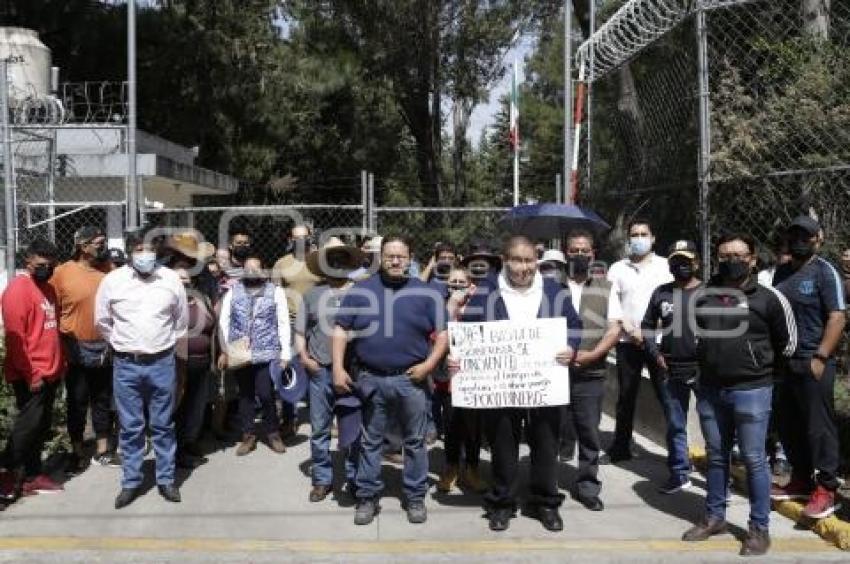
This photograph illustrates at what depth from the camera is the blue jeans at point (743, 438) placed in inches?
217

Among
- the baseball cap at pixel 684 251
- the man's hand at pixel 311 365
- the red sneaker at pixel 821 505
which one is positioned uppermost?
the baseball cap at pixel 684 251

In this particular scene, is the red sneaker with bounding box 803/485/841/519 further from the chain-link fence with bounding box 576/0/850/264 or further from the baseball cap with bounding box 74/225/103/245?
the baseball cap with bounding box 74/225/103/245

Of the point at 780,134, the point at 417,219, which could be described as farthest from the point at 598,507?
the point at 417,219

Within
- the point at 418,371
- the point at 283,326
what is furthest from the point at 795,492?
the point at 283,326

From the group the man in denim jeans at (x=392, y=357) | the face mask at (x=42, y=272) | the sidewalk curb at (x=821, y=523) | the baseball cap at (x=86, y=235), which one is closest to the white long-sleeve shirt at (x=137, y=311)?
the face mask at (x=42, y=272)

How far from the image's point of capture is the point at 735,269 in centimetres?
556

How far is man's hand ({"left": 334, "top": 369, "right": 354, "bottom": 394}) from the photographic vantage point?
625cm

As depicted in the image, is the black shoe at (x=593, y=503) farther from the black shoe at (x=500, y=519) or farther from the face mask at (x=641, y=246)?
the face mask at (x=641, y=246)

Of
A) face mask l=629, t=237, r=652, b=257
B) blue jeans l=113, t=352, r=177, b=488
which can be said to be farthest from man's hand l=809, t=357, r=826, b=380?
blue jeans l=113, t=352, r=177, b=488

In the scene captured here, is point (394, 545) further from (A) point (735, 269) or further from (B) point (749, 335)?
(A) point (735, 269)

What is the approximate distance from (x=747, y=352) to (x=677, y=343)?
1.15 metres

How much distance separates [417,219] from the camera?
2191cm

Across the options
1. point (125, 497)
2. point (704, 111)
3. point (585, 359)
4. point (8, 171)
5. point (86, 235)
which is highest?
point (704, 111)

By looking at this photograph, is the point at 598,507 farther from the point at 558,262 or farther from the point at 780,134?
the point at 780,134
